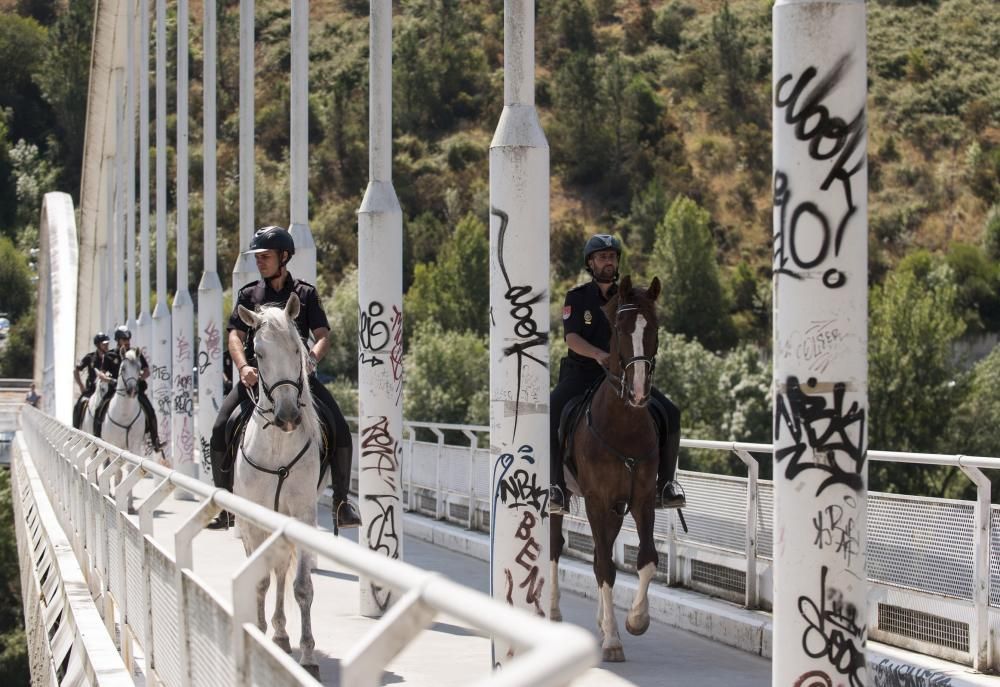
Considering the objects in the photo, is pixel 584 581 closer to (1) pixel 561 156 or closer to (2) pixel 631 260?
(2) pixel 631 260

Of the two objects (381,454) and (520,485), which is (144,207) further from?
(520,485)

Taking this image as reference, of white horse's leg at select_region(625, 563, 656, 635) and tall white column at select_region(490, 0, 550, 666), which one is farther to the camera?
white horse's leg at select_region(625, 563, 656, 635)

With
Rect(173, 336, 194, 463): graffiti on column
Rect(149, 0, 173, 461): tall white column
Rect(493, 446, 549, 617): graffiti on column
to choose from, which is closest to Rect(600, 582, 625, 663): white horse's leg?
Rect(493, 446, 549, 617): graffiti on column

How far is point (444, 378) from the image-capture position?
212 ft

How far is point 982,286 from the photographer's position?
93.1 metres

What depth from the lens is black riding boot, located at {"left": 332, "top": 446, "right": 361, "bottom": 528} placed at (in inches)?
447

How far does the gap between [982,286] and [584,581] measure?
270 ft

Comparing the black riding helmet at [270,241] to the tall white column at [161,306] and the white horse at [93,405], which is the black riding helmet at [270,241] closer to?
the white horse at [93,405]

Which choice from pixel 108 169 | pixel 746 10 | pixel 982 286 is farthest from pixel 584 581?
pixel 746 10

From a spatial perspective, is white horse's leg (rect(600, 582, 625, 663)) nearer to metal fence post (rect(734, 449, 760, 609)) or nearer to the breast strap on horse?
metal fence post (rect(734, 449, 760, 609))

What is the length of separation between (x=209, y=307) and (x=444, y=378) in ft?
112

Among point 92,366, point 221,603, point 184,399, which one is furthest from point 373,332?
point 184,399

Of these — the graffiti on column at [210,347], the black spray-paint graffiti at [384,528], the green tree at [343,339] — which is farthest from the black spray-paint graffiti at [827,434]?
the green tree at [343,339]

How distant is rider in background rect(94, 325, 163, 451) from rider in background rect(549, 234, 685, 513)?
13646mm
